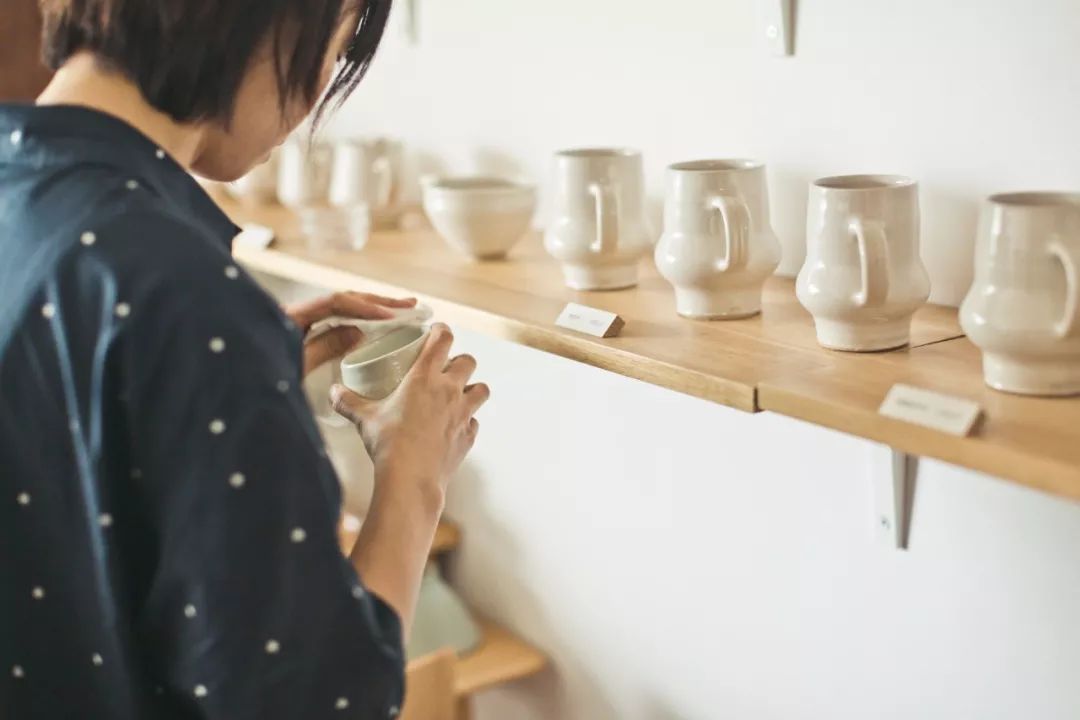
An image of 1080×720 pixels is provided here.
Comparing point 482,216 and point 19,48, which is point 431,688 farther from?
point 19,48

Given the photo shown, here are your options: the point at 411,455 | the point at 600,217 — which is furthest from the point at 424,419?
the point at 600,217

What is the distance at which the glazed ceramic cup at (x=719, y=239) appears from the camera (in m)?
0.96

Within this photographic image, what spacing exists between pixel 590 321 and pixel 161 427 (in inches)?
16.7

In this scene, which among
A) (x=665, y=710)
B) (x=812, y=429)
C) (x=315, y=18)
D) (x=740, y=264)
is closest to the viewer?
(x=315, y=18)

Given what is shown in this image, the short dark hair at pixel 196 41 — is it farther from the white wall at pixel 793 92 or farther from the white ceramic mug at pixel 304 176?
the white ceramic mug at pixel 304 176

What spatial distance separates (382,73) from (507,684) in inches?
32.6

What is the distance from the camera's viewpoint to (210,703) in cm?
65

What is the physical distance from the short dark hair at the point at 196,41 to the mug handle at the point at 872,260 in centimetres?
36

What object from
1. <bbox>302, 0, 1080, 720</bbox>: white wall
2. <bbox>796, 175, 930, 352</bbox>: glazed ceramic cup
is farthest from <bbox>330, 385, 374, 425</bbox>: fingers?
<bbox>302, 0, 1080, 720</bbox>: white wall

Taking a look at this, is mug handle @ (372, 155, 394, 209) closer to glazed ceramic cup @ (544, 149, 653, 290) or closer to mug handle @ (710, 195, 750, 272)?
glazed ceramic cup @ (544, 149, 653, 290)

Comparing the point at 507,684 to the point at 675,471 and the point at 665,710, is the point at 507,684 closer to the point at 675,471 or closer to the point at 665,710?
the point at 665,710

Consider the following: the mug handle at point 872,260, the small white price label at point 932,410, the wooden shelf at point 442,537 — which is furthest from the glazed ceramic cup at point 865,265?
the wooden shelf at point 442,537

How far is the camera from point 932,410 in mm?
737

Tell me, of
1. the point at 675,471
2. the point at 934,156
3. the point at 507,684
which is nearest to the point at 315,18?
the point at 934,156
